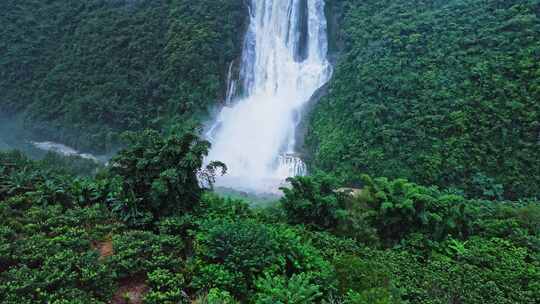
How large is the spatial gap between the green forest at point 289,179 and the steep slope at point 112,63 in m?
0.14

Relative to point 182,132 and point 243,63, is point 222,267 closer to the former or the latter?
point 182,132

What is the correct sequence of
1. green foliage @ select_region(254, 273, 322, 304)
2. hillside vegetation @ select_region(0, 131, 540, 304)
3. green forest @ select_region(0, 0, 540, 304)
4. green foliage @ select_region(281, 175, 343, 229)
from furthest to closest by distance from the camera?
1. green foliage @ select_region(281, 175, 343, 229)
2. green forest @ select_region(0, 0, 540, 304)
3. hillside vegetation @ select_region(0, 131, 540, 304)
4. green foliage @ select_region(254, 273, 322, 304)

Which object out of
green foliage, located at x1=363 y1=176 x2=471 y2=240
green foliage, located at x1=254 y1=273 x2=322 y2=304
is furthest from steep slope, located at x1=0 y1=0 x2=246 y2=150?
green foliage, located at x1=254 y1=273 x2=322 y2=304

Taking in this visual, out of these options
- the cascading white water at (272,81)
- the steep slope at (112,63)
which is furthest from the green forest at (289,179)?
the cascading white water at (272,81)

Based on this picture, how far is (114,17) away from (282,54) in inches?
586

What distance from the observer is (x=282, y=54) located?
24406mm

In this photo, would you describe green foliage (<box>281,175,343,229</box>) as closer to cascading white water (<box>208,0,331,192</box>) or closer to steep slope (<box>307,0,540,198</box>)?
steep slope (<box>307,0,540,198</box>)

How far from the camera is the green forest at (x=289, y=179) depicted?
500cm

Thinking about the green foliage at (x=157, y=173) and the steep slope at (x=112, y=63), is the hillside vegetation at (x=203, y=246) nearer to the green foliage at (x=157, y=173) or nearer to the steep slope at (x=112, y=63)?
the green foliage at (x=157, y=173)

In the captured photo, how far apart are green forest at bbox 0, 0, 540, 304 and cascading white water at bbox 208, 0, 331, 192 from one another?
1.21 m

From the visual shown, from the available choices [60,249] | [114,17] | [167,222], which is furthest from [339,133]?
[114,17]

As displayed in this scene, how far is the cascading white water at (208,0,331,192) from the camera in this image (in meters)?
22.3

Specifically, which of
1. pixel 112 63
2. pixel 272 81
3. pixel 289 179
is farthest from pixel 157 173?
pixel 112 63

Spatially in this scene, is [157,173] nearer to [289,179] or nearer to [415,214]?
[289,179]
